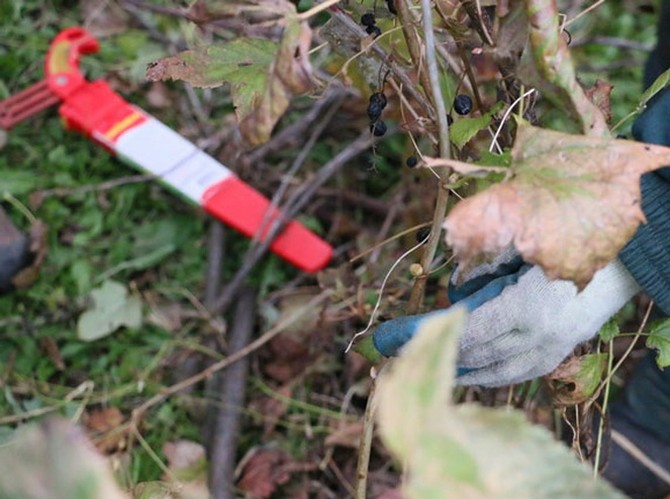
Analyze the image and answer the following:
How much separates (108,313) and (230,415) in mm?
369

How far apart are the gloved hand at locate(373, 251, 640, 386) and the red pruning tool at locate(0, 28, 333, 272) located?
66 cm

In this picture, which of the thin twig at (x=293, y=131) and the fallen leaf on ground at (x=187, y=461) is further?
the thin twig at (x=293, y=131)

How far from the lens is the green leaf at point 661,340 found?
114cm

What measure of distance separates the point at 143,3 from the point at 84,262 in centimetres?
69

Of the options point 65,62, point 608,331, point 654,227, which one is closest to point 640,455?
point 608,331

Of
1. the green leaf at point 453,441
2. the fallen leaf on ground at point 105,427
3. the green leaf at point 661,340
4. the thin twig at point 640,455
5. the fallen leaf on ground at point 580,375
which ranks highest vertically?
the green leaf at point 453,441

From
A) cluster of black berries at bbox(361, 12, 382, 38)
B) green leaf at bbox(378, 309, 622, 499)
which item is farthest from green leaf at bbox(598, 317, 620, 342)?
green leaf at bbox(378, 309, 622, 499)

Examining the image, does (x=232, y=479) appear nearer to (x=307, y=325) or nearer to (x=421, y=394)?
(x=307, y=325)

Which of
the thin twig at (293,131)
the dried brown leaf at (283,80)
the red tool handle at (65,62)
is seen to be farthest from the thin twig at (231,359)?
the dried brown leaf at (283,80)

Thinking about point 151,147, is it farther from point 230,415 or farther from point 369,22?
point 369,22

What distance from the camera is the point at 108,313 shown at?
1.82m

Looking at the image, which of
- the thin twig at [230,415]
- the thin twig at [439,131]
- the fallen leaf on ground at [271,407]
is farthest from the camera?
the fallen leaf on ground at [271,407]

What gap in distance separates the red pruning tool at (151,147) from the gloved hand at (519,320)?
662mm

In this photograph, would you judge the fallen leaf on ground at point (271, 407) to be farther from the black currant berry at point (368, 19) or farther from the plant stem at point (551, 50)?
the plant stem at point (551, 50)
